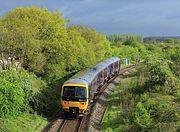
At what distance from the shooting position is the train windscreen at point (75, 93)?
2824 centimetres

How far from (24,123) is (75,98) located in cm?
455

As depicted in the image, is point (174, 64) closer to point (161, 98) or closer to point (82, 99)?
point (161, 98)

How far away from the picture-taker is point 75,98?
2823cm

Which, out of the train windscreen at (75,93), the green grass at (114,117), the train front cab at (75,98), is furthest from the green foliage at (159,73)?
the train windscreen at (75,93)

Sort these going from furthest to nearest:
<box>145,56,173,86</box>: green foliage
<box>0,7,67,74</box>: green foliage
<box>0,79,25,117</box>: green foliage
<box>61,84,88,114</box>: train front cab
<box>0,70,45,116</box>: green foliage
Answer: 1. <box>0,7,67,74</box>: green foliage
2. <box>145,56,173,86</box>: green foliage
3. <box>61,84,88,114</box>: train front cab
4. <box>0,70,45,116</box>: green foliage
5. <box>0,79,25,117</box>: green foliage

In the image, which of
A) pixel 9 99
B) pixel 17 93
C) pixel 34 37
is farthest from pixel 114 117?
pixel 34 37

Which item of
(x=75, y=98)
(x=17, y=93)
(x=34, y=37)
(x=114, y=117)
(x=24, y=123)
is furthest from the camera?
(x=34, y=37)

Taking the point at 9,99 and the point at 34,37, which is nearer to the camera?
the point at 9,99

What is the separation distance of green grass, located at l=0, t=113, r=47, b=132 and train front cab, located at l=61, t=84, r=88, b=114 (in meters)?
2.15

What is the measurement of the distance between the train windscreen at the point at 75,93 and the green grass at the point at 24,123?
254 cm

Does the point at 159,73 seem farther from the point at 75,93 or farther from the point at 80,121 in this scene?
the point at 80,121

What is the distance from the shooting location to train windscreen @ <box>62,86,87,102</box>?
92.6 feet

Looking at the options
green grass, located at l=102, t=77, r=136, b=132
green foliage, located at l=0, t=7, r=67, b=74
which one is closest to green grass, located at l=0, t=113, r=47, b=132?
green grass, located at l=102, t=77, r=136, b=132

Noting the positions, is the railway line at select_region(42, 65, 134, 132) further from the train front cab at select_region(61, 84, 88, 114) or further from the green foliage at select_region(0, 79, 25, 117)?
the green foliage at select_region(0, 79, 25, 117)
